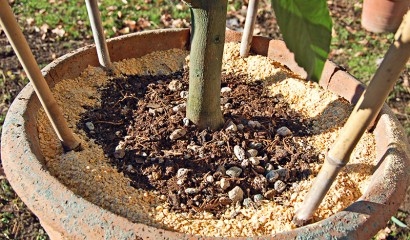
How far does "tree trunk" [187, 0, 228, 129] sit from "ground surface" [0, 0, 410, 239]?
4.46 ft

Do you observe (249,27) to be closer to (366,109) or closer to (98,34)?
(98,34)

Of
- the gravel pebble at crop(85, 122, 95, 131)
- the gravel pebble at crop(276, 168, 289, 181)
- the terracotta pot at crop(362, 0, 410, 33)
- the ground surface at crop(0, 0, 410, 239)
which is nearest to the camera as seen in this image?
the gravel pebble at crop(276, 168, 289, 181)

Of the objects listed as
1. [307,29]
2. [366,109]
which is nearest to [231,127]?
[366,109]

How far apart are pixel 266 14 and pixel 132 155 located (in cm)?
227

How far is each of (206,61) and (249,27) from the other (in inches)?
15.1

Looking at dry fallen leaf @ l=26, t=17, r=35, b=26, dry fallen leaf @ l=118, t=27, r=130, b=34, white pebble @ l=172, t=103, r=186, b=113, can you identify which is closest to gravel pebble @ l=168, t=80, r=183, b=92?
white pebble @ l=172, t=103, r=186, b=113

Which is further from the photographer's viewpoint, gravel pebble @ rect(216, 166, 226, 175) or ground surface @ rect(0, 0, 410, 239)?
ground surface @ rect(0, 0, 410, 239)

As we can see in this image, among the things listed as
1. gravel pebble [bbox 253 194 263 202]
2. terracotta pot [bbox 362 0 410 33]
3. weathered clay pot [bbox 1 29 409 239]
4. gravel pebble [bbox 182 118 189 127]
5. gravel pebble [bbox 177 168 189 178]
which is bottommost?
terracotta pot [bbox 362 0 410 33]

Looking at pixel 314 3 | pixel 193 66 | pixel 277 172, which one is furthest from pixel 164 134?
pixel 314 3

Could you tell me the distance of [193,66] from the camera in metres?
1.16

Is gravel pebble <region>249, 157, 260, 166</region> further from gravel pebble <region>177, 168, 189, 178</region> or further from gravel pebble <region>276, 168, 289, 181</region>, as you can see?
gravel pebble <region>177, 168, 189, 178</region>

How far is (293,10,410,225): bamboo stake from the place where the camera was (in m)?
0.69

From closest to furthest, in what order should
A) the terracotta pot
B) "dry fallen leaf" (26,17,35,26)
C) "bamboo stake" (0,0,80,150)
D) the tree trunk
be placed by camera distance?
"bamboo stake" (0,0,80,150) → the tree trunk → the terracotta pot → "dry fallen leaf" (26,17,35,26)

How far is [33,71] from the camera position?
94 cm
